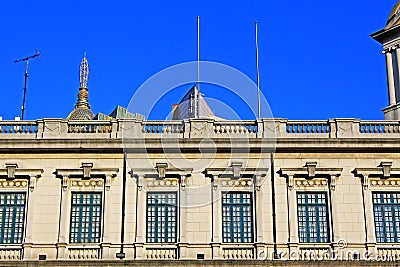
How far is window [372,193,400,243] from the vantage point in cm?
2927

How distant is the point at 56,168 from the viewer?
2988 cm

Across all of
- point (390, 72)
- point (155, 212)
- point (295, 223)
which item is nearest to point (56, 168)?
point (155, 212)

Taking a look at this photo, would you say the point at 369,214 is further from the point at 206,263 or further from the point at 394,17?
the point at 394,17

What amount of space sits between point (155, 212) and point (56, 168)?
4.61 m

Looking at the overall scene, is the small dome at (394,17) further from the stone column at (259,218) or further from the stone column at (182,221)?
the stone column at (182,221)

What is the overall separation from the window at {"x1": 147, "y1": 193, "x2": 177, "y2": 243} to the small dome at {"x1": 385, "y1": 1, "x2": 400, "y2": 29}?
51.7ft

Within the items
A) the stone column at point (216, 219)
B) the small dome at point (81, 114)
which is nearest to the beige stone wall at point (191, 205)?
the stone column at point (216, 219)

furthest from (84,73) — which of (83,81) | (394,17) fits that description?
(394,17)

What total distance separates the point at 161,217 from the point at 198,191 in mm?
1894

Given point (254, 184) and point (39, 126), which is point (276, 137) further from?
point (39, 126)

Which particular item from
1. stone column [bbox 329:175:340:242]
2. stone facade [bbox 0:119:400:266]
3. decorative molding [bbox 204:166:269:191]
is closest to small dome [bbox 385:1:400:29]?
stone facade [bbox 0:119:400:266]

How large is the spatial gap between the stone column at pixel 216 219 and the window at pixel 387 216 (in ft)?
21.4

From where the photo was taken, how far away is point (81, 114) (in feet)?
199

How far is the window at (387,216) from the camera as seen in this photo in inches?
1152
